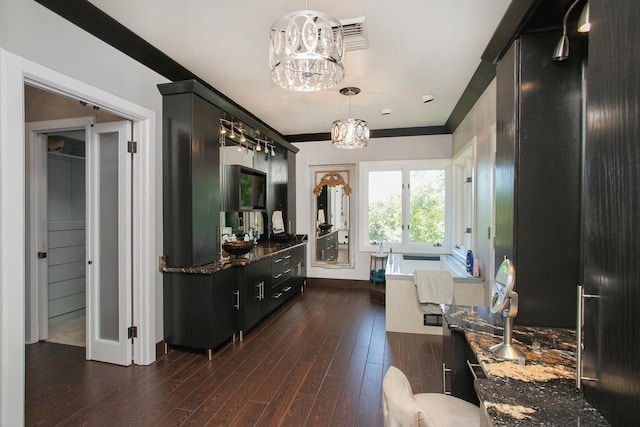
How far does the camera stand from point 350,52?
109 inches

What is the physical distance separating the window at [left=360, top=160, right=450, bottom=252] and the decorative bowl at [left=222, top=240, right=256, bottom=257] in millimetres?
2618

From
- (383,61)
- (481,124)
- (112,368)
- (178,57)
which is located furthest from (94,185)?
(481,124)

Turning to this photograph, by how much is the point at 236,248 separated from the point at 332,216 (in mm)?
2642

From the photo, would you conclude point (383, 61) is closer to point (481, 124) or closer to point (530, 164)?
point (481, 124)

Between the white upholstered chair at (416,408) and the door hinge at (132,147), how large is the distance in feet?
8.86

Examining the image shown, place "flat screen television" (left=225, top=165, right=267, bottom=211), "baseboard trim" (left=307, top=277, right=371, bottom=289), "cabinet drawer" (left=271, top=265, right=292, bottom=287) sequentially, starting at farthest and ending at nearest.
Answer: "baseboard trim" (left=307, top=277, right=371, bottom=289) → "cabinet drawer" (left=271, top=265, right=292, bottom=287) → "flat screen television" (left=225, top=165, right=267, bottom=211)

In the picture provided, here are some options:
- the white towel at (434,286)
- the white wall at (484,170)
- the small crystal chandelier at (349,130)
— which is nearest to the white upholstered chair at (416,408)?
the white wall at (484,170)

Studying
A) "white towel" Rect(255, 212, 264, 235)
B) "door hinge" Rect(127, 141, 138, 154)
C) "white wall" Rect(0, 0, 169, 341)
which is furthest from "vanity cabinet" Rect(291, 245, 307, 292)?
"door hinge" Rect(127, 141, 138, 154)

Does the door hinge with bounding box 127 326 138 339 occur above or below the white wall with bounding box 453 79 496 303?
below

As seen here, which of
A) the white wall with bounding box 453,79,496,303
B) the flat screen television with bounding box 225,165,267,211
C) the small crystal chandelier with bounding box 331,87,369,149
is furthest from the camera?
the flat screen television with bounding box 225,165,267,211

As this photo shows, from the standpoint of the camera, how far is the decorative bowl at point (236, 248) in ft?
11.5

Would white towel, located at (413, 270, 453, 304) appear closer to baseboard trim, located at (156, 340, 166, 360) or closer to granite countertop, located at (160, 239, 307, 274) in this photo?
granite countertop, located at (160, 239, 307, 274)

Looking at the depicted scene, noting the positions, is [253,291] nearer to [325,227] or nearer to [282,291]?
[282,291]

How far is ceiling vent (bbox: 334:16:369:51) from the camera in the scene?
229 centimetres
